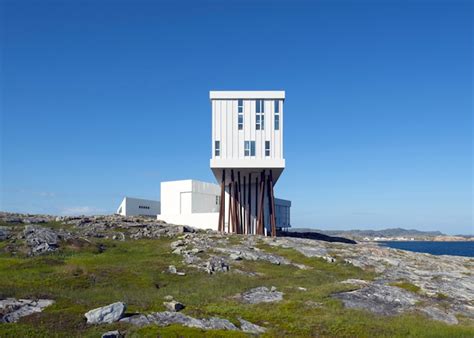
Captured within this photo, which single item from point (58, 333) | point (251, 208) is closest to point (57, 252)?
point (58, 333)

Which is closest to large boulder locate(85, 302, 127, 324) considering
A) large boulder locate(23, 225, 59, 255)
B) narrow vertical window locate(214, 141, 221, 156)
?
large boulder locate(23, 225, 59, 255)

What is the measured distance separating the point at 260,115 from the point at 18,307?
149 feet

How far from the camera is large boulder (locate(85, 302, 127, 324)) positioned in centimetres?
1989

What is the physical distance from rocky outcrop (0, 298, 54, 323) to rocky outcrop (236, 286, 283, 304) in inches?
440

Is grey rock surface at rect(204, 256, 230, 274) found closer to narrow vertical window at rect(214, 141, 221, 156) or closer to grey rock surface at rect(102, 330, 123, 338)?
grey rock surface at rect(102, 330, 123, 338)

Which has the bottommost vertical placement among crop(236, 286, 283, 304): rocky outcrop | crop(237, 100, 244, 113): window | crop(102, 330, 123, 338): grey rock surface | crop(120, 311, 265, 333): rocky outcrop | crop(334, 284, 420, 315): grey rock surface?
crop(334, 284, 420, 315): grey rock surface

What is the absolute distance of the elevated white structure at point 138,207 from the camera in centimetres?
9519

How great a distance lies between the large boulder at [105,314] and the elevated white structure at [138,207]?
76.2 meters

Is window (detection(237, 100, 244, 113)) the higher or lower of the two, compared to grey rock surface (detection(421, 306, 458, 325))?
higher

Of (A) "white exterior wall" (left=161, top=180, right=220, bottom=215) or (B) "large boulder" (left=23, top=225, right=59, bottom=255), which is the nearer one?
(B) "large boulder" (left=23, top=225, right=59, bottom=255)

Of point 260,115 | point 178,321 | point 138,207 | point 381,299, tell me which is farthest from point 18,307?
point 138,207

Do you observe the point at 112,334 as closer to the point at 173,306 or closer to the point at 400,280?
the point at 173,306

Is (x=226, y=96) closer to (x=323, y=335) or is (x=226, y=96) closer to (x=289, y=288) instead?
(x=289, y=288)

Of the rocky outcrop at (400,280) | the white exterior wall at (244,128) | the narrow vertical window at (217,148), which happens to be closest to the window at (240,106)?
the white exterior wall at (244,128)
